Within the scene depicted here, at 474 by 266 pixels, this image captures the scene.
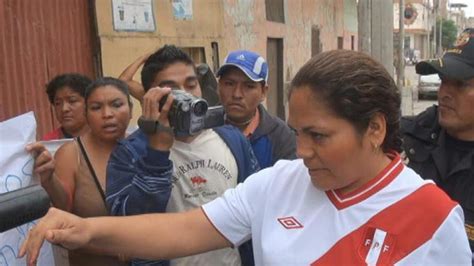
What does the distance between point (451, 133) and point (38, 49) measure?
132 inches

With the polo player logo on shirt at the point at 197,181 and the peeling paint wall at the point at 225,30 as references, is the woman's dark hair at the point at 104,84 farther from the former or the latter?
the peeling paint wall at the point at 225,30

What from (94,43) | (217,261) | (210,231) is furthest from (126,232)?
(94,43)

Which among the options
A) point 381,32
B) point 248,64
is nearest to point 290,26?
point 381,32

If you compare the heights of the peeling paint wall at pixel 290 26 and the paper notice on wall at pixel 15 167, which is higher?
the peeling paint wall at pixel 290 26

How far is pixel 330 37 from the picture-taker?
16000 mm

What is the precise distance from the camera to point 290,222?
142cm

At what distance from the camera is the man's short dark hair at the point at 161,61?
2.32 m

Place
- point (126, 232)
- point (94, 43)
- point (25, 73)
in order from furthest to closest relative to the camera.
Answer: point (94, 43), point (25, 73), point (126, 232)

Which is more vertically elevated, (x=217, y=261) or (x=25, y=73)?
(x=25, y=73)

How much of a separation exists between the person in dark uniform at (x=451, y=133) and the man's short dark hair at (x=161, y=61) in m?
0.97

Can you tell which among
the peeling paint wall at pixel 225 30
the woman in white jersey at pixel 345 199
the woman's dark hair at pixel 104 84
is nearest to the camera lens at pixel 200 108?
the woman in white jersey at pixel 345 199

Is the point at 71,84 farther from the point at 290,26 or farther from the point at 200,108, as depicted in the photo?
the point at 290,26

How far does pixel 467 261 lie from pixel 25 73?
3753mm

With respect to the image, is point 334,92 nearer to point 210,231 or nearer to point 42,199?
point 210,231
